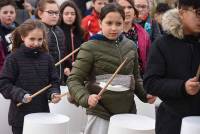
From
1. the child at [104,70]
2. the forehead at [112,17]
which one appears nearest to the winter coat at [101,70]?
the child at [104,70]

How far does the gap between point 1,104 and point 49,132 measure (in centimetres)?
75

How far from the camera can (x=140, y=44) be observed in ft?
12.5

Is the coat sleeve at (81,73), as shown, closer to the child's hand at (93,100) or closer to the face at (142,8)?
the child's hand at (93,100)

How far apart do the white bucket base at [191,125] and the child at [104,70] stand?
26.2 inches

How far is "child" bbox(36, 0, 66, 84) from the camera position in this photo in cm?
399

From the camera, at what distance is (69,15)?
14.5 feet

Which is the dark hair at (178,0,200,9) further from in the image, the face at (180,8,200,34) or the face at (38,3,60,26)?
the face at (38,3,60,26)

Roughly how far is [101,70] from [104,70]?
17mm

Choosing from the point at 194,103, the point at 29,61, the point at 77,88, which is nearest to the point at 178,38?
the point at 194,103

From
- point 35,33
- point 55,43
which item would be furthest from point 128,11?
point 35,33

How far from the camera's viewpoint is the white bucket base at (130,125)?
8.00 ft

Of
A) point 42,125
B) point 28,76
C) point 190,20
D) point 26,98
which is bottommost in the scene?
point 42,125

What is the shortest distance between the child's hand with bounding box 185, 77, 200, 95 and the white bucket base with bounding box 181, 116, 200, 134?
0.43ft

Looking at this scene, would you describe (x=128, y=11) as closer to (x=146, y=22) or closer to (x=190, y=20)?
(x=146, y=22)
